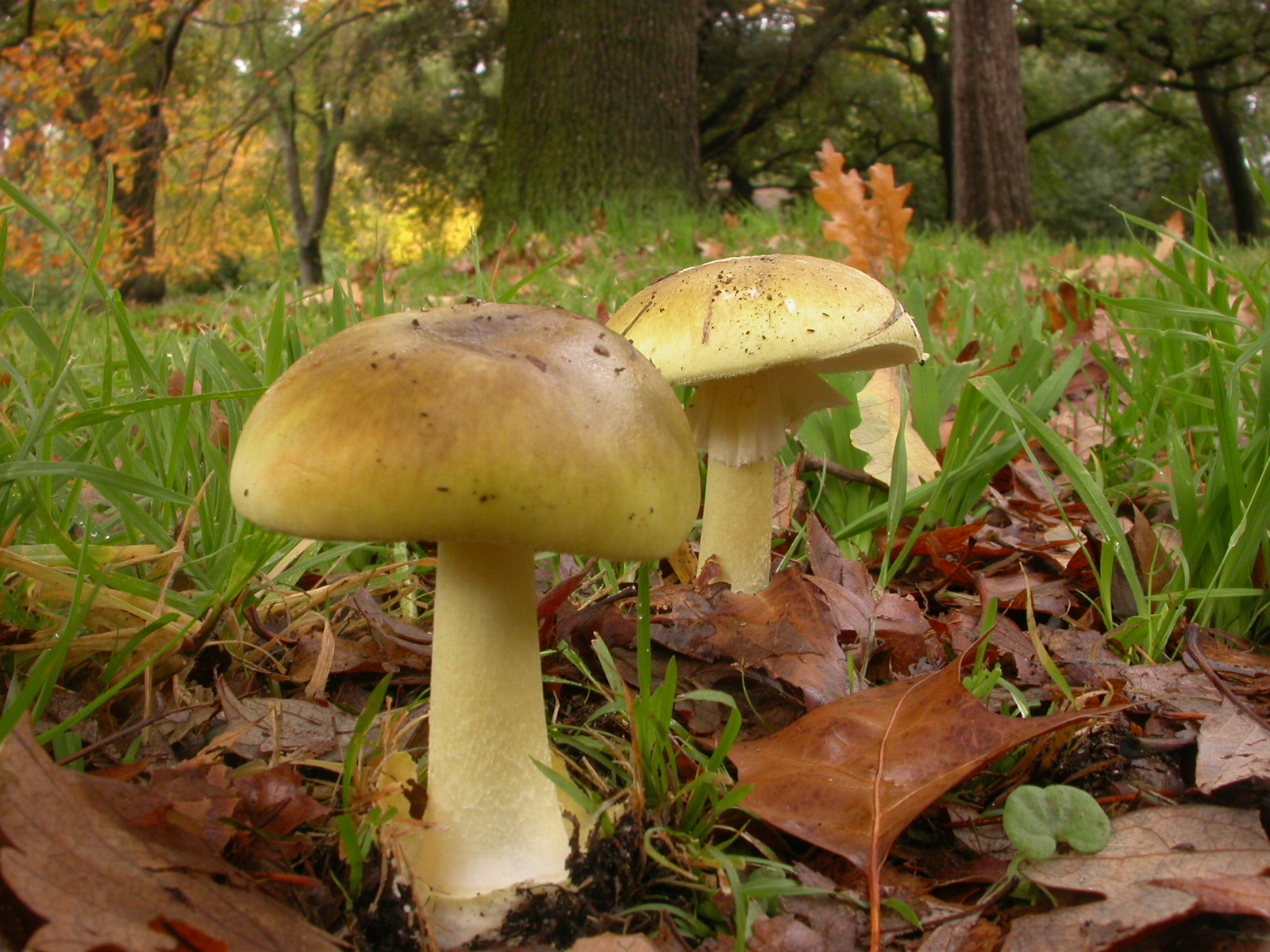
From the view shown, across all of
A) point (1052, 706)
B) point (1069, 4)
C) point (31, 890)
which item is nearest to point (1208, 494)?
point (1052, 706)

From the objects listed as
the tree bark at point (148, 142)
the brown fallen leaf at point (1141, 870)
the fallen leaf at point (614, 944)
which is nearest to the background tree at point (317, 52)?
the tree bark at point (148, 142)

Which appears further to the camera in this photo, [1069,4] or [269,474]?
[1069,4]

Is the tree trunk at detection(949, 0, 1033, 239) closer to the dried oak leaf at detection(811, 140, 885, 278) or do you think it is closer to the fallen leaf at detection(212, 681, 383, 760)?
the dried oak leaf at detection(811, 140, 885, 278)

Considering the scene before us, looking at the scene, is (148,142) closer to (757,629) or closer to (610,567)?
(610,567)

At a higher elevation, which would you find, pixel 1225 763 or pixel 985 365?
pixel 985 365

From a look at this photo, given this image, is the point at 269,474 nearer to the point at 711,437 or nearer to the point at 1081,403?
the point at 711,437

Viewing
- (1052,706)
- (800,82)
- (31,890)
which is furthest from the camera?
(800,82)

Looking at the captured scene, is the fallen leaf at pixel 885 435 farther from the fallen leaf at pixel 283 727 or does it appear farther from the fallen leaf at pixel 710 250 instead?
the fallen leaf at pixel 710 250
